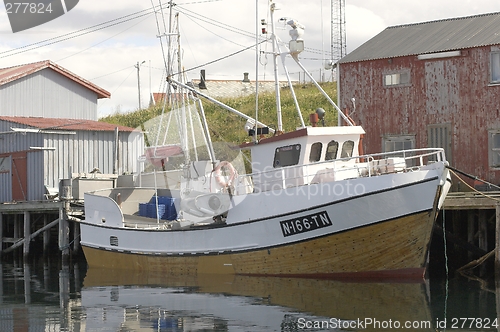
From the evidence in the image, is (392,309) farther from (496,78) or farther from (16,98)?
(16,98)

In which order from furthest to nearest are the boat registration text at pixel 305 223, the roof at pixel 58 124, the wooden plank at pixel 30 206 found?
1. the roof at pixel 58 124
2. the wooden plank at pixel 30 206
3. the boat registration text at pixel 305 223

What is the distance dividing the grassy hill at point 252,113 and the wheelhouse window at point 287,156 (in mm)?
18546

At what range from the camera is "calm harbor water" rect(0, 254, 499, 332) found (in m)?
13.7

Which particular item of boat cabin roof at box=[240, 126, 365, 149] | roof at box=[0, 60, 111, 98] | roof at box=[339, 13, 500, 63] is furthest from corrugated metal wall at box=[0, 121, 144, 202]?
boat cabin roof at box=[240, 126, 365, 149]

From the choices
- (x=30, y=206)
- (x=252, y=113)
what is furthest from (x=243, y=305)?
(x=252, y=113)

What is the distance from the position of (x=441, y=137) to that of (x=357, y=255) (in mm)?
7820

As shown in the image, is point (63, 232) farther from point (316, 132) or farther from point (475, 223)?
point (475, 223)

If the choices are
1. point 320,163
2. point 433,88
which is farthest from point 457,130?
point 320,163

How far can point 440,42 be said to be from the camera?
79.8 feet

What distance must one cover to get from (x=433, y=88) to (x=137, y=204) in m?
9.34

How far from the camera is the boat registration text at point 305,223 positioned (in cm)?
1730

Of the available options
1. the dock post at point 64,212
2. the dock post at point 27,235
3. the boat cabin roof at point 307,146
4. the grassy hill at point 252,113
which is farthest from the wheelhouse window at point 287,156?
the grassy hill at point 252,113

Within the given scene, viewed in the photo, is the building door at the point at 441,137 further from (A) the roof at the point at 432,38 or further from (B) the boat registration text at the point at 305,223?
(B) the boat registration text at the point at 305,223

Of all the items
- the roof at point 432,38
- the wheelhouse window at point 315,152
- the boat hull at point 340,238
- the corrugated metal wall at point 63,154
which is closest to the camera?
the boat hull at point 340,238
